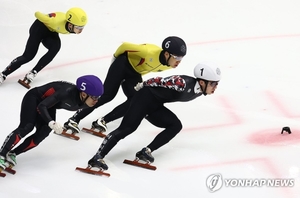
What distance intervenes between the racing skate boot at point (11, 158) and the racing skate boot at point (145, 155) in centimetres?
118

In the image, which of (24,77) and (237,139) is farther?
(24,77)

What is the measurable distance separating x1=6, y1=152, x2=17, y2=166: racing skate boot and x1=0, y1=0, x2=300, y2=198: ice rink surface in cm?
8

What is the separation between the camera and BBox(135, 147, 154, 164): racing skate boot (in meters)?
6.55

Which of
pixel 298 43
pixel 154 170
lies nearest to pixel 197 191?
pixel 154 170

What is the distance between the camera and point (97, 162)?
638cm

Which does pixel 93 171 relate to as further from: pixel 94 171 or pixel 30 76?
pixel 30 76

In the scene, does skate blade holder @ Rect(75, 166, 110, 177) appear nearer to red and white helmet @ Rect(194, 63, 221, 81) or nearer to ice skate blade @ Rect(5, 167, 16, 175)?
ice skate blade @ Rect(5, 167, 16, 175)

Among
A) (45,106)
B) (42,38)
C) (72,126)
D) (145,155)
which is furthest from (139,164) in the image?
(42,38)

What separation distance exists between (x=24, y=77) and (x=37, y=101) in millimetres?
2313

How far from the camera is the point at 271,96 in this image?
810 cm

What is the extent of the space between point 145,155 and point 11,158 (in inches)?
50.4

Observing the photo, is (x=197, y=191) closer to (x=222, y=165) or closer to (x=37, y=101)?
(x=222, y=165)

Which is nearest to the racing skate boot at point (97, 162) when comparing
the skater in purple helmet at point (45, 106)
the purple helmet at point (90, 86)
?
the skater in purple helmet at point (45, 106)

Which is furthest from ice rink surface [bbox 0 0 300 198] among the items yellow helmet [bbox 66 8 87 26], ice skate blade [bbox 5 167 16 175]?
yellow helmet [bbox 66 8 87 26]
